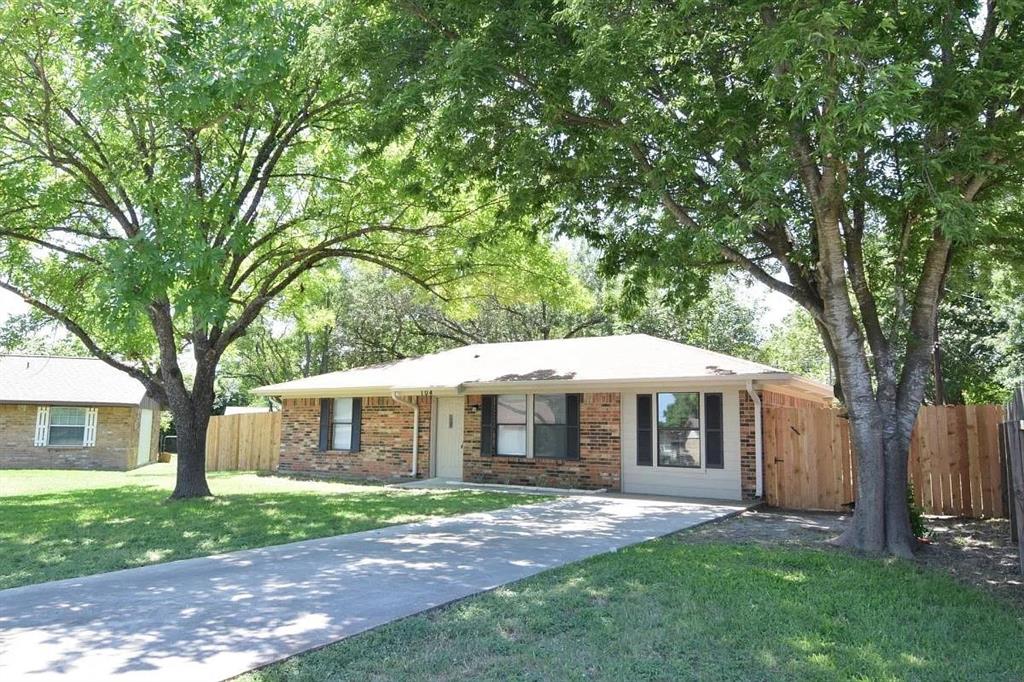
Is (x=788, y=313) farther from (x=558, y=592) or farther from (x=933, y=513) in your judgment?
(x=558, y=592)

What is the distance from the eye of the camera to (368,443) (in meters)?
18.9

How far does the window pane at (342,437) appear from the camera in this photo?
63.7ft

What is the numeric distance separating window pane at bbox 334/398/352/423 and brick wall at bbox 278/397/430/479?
0.57 meters

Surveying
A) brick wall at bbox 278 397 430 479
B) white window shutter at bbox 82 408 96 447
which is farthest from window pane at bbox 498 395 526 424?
white window shutter at bbox 82 408 96 447

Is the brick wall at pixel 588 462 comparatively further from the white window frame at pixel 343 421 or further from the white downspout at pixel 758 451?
the white window frame at pixel 343 421

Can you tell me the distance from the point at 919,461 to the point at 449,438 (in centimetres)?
1011

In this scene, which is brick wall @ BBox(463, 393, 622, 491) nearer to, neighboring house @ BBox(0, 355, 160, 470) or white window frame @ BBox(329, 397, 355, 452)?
white window frame @ BBox(329, 397, 355, 452)

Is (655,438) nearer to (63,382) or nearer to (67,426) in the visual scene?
A: (67,426)

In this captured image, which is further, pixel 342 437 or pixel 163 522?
pixel 342 437

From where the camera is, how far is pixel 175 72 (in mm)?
9281

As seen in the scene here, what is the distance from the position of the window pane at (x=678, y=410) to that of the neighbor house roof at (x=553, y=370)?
549mm

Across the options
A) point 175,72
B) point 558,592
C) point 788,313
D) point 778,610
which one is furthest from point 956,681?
point 788,313

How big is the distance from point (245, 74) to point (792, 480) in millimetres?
10806

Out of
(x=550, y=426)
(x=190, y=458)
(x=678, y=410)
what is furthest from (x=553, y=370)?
(x=190, y=458)
